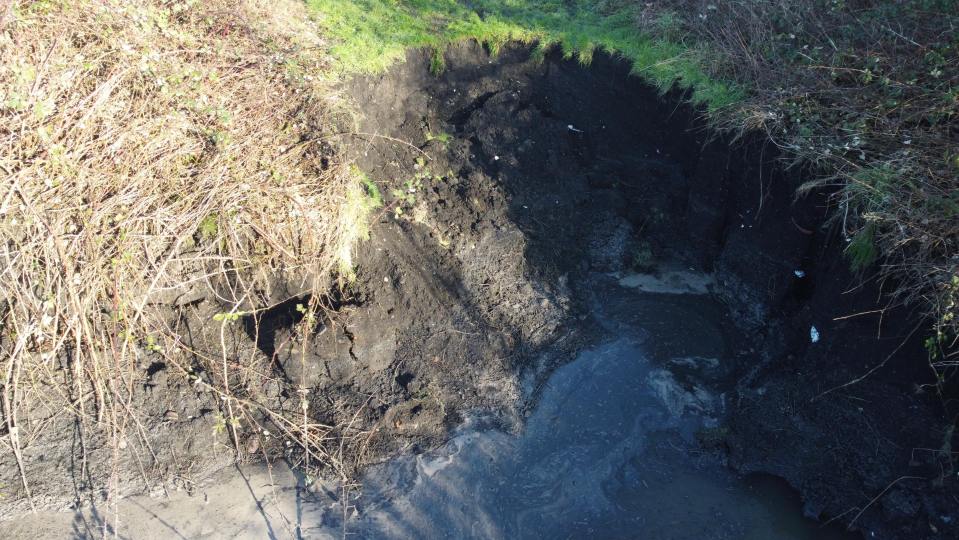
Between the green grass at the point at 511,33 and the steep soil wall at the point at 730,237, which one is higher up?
the green grass at the point at 511,33

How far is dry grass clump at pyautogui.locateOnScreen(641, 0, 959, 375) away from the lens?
404 cm

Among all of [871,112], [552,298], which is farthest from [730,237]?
[552,298]

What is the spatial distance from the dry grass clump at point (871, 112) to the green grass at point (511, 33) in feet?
0.99

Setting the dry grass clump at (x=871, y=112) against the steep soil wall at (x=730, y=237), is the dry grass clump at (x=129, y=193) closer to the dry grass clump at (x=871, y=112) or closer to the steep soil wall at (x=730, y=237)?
the steep soil wall at (x=730, y=237)

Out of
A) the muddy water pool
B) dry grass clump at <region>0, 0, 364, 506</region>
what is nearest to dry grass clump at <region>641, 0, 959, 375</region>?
the muddy water pool

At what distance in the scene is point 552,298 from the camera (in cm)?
549

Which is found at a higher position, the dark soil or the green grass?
the green grass

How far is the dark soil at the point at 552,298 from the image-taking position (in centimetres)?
416

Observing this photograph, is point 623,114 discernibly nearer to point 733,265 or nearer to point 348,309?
point 733,265

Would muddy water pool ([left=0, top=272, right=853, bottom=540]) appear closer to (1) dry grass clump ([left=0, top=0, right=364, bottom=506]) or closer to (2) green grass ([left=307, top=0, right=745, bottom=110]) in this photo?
(1) dry grass clump ([left=0, top=0, right=364, bottom=506])

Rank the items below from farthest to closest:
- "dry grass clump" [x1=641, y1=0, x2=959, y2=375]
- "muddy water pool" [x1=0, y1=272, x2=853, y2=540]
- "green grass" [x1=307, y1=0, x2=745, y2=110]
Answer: "green grass" [x1=307, y1=0, x2=745, y2=110] < "muddy water pool" [x1=0, y1=272, x2=853, y2=540] < "dry grass clump" [x1=641, y1=0, x2=959, y2=375]

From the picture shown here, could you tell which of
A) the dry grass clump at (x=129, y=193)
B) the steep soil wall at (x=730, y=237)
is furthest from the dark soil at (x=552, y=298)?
the dry grass clump at (x=129, y=193)

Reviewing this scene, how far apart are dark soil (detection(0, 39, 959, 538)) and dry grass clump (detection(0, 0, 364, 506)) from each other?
0.98 ft

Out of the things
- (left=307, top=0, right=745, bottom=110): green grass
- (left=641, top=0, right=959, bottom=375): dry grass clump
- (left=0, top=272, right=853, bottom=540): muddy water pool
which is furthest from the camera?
(left=307, top=0, right=745, bottom=110): green grass
